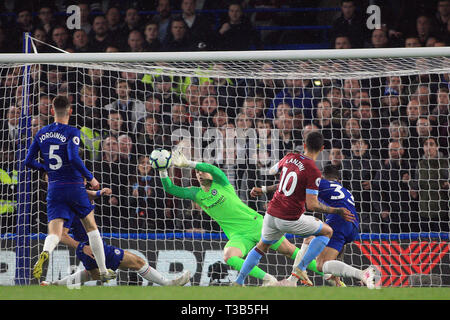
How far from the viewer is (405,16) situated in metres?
11.6

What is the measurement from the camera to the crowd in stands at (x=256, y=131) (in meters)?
9.20

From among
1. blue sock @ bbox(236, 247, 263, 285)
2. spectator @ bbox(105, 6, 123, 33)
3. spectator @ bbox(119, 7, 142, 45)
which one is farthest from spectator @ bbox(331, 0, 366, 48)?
blue sock @ bbox(236, 247, 263, 285)

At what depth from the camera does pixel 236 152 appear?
9438 mm

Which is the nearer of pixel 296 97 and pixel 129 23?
pixel 296 97

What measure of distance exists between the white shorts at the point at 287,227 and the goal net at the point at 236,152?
1566 mm

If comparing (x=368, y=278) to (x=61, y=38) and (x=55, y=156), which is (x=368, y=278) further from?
(x=61, y=38)

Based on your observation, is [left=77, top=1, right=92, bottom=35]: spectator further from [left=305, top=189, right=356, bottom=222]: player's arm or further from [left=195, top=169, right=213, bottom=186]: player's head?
[left=305, top=189, right=356, bottom=222]: player's arm

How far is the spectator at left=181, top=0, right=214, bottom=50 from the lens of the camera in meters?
11.4

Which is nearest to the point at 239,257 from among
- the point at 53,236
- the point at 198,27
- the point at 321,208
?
the point at 321,208

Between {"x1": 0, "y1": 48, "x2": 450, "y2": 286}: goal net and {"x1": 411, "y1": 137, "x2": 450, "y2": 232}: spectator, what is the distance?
0.02 meters

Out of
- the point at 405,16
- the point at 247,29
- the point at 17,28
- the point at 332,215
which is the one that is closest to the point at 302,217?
the point at 332,215

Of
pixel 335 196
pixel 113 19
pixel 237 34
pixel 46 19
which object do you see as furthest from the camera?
pixel 46 19

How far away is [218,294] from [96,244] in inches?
61.4

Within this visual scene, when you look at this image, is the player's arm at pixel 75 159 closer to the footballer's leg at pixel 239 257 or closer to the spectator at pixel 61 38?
the footballer's leg at pixel 239 257
